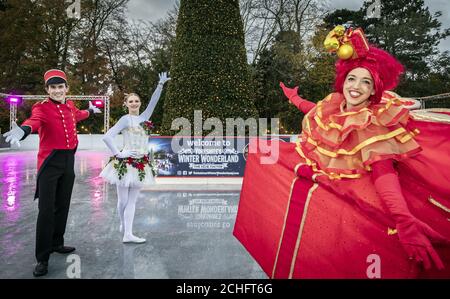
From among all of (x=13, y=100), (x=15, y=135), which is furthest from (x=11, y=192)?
(x=13, y=100)

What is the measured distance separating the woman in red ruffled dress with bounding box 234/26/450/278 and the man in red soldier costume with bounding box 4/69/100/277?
7.30ft

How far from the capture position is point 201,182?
28.4 feet

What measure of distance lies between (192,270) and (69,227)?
8.28 feet

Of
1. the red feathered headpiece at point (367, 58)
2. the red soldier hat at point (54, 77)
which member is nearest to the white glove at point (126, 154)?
the red soldier hat at point (54, 77)

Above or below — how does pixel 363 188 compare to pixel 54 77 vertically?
below

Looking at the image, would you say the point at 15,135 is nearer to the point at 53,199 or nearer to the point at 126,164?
the point at 53,199

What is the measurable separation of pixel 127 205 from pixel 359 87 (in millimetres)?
3202

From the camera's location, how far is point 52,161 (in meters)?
3.60

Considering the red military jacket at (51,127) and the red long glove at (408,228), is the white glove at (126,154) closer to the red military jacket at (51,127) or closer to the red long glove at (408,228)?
the red military jacket at (51,127)

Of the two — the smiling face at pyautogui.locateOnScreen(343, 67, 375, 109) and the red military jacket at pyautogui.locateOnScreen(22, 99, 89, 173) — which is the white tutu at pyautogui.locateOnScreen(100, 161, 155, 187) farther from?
the smiling face at pyautogui.locateOnScreen(343, 67, 375, 109)

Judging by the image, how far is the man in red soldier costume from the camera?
3449 mm

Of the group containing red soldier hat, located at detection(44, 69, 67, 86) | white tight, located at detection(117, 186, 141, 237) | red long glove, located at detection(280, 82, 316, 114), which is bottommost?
white tight, located at detection(117, 186, 141, 237)

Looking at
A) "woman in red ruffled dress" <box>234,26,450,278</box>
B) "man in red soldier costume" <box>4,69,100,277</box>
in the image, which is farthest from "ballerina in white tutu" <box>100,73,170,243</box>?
"woman in red ruffled dress" <box>234,26,450,278</box>

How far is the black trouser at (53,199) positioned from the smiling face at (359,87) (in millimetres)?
2912
